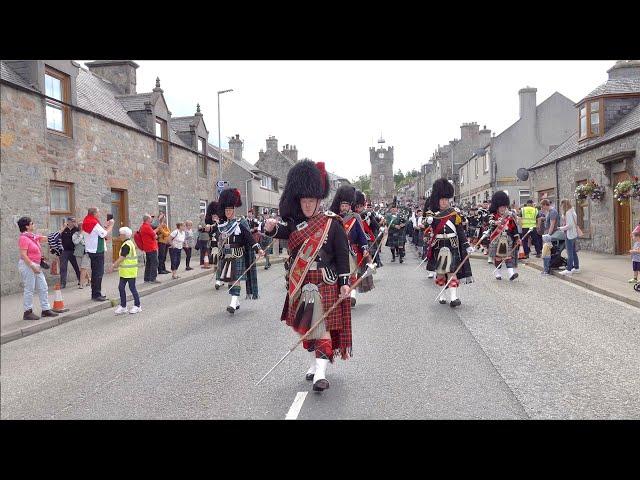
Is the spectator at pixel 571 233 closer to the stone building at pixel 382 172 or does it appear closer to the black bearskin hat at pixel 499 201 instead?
the black bearskin hat at pixel 499 201

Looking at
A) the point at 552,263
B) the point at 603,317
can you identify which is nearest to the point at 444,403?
the point at 603,317

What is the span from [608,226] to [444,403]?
16.0 m

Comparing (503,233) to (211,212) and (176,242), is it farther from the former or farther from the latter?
(176,242)

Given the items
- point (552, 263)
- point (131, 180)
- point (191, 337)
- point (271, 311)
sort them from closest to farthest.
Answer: point (191, 337)
point (271, 311)
point (552, 263)
point (131, 180)

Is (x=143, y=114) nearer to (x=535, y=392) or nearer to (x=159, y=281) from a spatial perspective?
(x=159, y=281)

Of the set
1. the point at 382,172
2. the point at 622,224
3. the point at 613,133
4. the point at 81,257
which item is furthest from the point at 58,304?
the point at 382,172

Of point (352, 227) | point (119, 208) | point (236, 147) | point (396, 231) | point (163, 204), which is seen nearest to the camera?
point (352, 227)

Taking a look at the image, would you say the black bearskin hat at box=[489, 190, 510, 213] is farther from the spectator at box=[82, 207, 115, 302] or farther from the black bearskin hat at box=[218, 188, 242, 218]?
the spectator at box=[82, 207, 115, 302]

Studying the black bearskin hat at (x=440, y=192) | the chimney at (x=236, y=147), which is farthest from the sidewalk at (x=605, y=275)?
the chimney at (x=236, y=147)

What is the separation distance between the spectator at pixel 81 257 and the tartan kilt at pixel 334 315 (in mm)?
8376

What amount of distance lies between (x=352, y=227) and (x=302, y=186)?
4317mm

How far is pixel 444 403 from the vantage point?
4.32 metres

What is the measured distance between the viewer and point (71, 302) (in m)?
10.5

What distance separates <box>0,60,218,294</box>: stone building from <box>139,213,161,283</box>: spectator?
2023 mm
